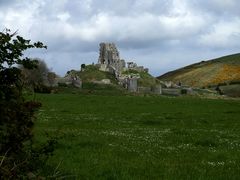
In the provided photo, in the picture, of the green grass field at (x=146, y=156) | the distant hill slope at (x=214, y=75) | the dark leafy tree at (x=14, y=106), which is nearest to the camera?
the dark leafy tree at (x=14, y=106)

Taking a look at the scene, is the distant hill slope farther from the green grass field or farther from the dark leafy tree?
the dark leafy tree

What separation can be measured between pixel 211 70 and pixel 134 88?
5422 centimetres

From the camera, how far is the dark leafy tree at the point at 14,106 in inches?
440

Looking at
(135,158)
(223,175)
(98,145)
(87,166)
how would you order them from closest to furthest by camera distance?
(223,175), (87,166), (135,158), (98,145)

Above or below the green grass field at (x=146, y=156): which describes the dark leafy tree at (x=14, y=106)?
above

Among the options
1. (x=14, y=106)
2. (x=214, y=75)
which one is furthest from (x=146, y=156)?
(x=214, y=75)

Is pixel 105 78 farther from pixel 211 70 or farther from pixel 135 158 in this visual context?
pixel 135 158

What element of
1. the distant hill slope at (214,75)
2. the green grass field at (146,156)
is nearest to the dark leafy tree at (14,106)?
the green grass field at (146,156)

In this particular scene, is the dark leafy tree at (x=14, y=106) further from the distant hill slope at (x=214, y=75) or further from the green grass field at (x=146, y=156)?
the distant hill slope at (x=214, y=75)

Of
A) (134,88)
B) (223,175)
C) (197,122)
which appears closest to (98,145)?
(223,175)

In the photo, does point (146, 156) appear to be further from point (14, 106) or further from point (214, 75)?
point (214, 75)

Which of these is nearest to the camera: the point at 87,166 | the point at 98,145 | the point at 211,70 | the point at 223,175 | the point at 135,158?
the point at 223,175

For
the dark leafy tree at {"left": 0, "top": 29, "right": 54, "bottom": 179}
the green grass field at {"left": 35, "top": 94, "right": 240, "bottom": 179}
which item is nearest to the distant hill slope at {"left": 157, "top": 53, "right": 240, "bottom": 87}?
the green grass field at {"left": 35, "top": 94, "right": 240, "bottom": 179}

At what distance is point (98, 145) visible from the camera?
71.1ft
